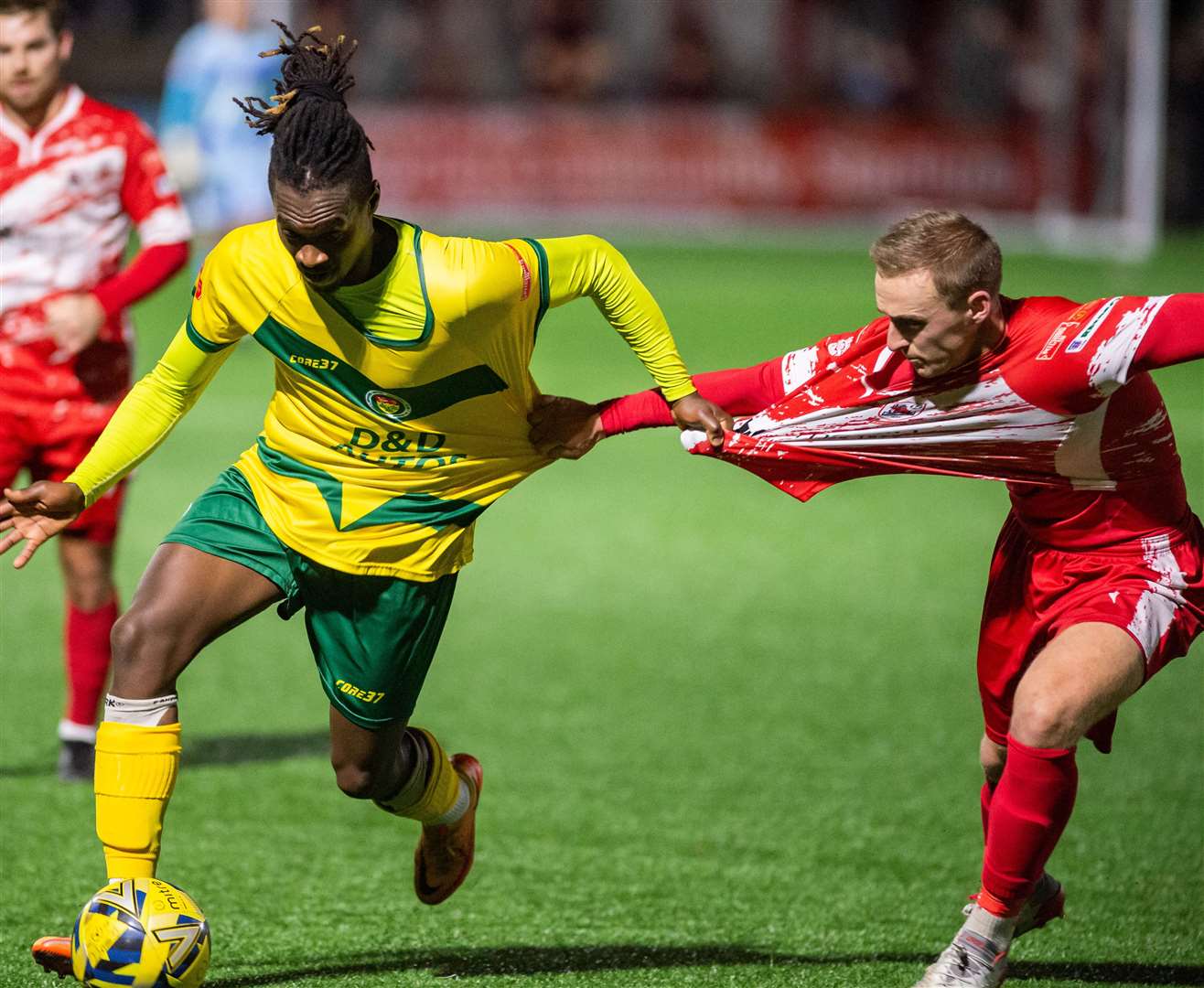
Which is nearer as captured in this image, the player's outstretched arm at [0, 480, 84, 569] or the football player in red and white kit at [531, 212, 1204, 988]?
the football player in red and white kit at [531, 212, 1204, 988]

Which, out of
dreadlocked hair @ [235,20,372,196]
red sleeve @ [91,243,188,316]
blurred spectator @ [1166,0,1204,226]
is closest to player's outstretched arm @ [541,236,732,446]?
dreadlocked hair @ [235,20,372,196]

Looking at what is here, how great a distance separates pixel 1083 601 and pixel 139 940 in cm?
216

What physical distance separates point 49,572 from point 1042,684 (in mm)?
5762

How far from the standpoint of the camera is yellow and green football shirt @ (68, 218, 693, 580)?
156 inches

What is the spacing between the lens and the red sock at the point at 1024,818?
3920 mm

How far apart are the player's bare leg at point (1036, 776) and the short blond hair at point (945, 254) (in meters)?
0.78

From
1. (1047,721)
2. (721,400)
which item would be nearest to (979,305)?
(721,400)

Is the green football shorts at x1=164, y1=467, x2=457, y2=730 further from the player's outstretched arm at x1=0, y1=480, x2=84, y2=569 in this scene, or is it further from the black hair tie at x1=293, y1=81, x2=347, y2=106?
the black hair tie at x1=293, y1=81, x2=347, y2=106

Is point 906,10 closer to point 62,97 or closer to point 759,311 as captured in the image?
point 759,311

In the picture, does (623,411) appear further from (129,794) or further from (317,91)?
(129,794)

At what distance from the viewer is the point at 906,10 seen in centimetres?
2408

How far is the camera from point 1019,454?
4.17 m

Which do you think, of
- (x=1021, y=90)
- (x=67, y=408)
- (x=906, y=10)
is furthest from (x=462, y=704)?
(x=906, y=10)

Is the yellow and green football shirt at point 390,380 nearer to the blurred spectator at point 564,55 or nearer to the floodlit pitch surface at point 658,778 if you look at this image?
the floodlit pitch surface at point 658,778
